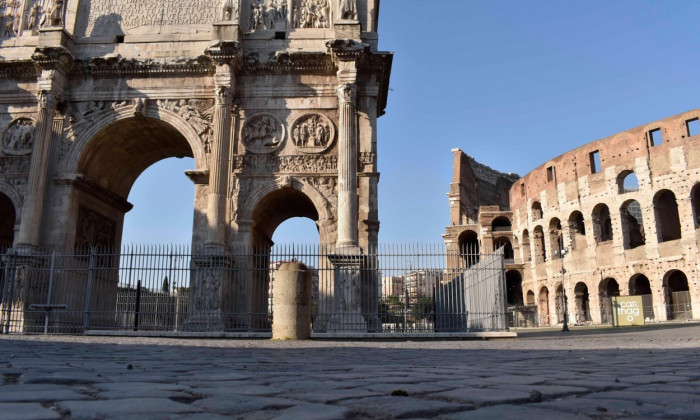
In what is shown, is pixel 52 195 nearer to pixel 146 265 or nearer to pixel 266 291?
pixel 146 265

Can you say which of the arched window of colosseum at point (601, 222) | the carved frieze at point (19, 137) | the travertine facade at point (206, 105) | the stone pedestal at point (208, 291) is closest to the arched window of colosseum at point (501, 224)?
the arched window of colosseum at point (601, 222)

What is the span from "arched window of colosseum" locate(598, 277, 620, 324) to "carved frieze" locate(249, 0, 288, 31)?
82.0ft

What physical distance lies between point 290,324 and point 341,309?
10.1ft

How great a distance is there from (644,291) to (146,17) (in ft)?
97.6

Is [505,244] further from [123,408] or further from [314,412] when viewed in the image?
[123,408]

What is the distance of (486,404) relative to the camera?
2.26m

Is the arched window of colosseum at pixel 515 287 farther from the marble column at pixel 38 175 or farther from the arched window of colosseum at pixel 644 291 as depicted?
the marble column at pixel 38 175

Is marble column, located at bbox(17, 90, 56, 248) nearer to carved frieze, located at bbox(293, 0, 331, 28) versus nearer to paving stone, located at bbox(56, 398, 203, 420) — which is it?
carved frieze, located at bbox(293, 0, 331, 28)

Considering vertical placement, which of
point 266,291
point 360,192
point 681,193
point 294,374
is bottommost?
point 294,374

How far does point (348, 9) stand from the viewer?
15.3 m

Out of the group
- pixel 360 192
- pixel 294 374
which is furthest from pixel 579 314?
pixel 294 374

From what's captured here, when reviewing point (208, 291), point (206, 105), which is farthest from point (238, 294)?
point (206, 105)

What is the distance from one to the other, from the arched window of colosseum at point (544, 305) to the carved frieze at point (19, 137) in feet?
105

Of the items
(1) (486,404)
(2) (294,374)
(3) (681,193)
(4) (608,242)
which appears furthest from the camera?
(4) (608,242)
